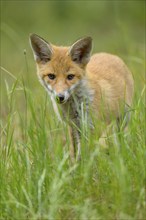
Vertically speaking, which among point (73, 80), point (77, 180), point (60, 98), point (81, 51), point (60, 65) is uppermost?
point (81, 51)

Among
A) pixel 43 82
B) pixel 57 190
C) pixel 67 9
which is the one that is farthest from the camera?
pixel 67 9

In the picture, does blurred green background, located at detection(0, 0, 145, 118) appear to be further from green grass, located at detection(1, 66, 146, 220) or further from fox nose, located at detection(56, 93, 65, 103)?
green grass, located at detection(1, 66, 146, 220)

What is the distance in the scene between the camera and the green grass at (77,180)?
5.04m

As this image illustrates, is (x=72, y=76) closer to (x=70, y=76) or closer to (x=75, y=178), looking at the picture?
(x=70, y=76)

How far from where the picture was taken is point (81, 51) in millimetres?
7426

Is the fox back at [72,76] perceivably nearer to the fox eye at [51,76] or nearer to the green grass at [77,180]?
the fox eye at [51,76]

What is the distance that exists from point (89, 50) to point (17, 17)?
9832 mm

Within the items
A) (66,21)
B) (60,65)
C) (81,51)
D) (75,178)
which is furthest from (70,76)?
(66,21)

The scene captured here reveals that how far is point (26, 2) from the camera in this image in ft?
57.9

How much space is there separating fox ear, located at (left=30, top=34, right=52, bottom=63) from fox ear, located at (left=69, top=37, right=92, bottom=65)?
23cm

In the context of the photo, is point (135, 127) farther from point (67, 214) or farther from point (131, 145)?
point (67, 214)

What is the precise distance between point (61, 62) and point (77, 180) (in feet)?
7.17

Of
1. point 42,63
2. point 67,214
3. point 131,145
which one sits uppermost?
point 42,63

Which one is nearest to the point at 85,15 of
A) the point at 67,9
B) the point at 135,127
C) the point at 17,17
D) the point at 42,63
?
the point at 67,9
